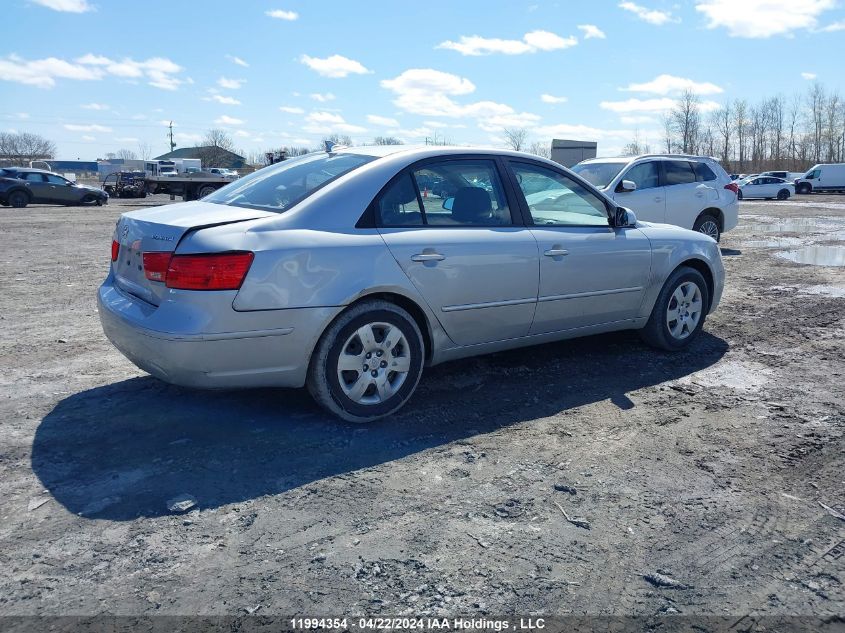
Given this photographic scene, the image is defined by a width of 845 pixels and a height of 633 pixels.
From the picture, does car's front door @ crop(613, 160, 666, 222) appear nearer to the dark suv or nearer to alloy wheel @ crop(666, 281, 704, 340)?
alloy wheel @ crop(666, 281, 704, 340)

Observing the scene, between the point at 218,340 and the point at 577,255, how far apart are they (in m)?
2.59

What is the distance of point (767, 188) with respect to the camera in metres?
40.7

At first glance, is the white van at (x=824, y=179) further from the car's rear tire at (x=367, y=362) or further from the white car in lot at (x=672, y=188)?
the car's rear tire at (x=367, y=362)

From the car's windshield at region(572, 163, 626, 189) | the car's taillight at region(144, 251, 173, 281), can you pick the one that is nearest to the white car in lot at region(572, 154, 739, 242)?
the car's windshield at region(572, 163, 626, 189)

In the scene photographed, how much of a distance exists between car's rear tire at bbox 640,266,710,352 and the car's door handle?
7.40 ft

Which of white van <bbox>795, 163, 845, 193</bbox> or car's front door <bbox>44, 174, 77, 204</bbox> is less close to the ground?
white van <bbox>795, 163, 845, 193</bbox>

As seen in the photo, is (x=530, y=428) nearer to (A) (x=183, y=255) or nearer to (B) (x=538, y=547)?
(B) (x=538, y=547)

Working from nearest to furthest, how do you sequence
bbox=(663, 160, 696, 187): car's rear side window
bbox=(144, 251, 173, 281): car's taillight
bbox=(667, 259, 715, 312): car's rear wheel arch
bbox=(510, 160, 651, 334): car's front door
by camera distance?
bbox=(144, 251, 173, 281): car's taillight
bbox=(510, 160, 651, 334): car's front door
bbox=(667, 259, 715, 312): car's rear wheel arch
bbox=(663, 160, 696, 187): car's rear side window

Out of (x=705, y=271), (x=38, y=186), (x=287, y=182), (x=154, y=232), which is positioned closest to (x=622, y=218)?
(x=705, y=271)

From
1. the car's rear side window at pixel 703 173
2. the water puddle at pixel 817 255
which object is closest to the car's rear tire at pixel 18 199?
the car's rear side window at pixel 703 173

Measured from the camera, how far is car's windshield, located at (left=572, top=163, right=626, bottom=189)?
11.7 metres

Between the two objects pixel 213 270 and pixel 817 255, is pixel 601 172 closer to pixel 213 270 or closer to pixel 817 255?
pixel 817 255

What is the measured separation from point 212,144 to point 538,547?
102898 mm

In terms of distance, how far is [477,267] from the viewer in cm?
453
